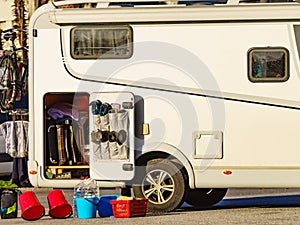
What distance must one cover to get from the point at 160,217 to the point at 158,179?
90 centimetres

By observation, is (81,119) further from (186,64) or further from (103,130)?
(186,64)

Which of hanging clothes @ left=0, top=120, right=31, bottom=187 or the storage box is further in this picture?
hanging clothes @ left=0, top=120, right=31, bottom=187

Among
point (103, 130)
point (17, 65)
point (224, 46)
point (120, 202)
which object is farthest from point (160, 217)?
point (17, 65)

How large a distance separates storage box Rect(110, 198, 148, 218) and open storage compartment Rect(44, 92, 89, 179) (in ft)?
3.54

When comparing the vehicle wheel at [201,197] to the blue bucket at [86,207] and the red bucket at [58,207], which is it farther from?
the red bucket at [58,207]

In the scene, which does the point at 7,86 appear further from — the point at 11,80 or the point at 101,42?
the point at 101,42

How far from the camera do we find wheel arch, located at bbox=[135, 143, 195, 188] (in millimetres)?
15688

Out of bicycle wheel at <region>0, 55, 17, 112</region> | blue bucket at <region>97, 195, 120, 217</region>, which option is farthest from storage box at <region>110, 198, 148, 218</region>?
bicycle wheel at <region>0, 55, 17, 112</region>

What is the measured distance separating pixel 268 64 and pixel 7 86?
4.51 m

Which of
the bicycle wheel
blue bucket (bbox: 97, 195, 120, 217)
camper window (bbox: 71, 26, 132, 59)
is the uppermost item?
camper window (bbox: 71, 26, 132, 59)

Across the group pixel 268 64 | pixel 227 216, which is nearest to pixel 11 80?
pixel 268 64

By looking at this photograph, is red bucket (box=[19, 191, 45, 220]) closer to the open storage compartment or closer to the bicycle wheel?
the open storage compartment

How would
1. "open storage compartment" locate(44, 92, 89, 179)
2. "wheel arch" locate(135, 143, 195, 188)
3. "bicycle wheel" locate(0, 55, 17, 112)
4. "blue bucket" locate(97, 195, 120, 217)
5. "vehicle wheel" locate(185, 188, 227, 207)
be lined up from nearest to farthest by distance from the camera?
"blue bucket" locate(97, 195, 120, 217), "wheel arch" locate(135, 143, 195, 188), "open storage compartment" locate(44, 92, 89, 179), "vehicle wheel" locate(185, 188, 227, 207), "bicycle wheel" locate(0, 55, 17, 112)

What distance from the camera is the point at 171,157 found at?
52.0ft
